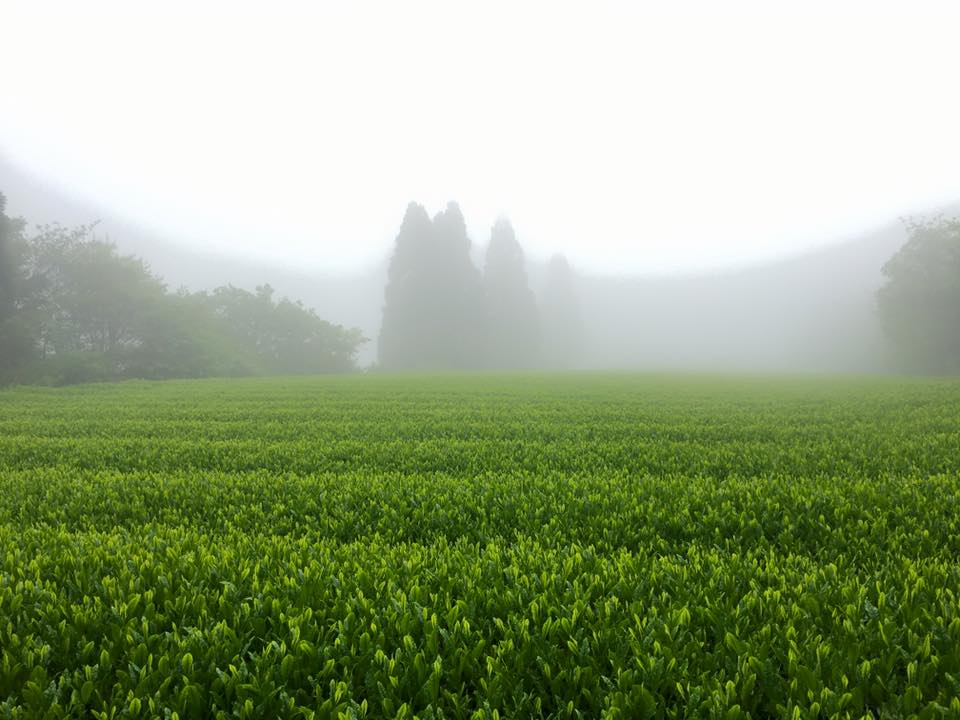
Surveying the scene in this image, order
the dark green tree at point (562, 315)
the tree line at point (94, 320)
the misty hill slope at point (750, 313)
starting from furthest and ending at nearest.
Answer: the misty hill slope at point (750, 313), the dark green tree at point (562, 315), the tree line at point (94, 320)

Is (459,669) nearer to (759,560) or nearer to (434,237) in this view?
(759,560)

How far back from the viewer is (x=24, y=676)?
2283 millimetres

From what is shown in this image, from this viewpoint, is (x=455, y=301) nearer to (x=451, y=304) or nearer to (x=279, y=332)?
(x=451, y=304)

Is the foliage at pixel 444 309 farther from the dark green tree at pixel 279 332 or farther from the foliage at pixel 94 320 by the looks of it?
the foliage at pixel 94 320

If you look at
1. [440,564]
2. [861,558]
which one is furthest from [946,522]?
[440,564]

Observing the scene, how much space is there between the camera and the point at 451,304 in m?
64.0

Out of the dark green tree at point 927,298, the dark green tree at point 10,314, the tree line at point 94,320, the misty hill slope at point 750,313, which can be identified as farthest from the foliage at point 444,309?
the dark green tree at point 927,298

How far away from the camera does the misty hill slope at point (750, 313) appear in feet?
315

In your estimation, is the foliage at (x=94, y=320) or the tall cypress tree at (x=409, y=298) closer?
the foliage at (x=94, y=320)

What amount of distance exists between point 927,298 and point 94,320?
78.3 metres

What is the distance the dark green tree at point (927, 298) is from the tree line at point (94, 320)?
67561mm

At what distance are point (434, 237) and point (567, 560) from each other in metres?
66.5

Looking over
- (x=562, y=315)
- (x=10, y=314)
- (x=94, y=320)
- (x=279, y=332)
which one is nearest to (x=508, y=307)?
(x=562, y=315)

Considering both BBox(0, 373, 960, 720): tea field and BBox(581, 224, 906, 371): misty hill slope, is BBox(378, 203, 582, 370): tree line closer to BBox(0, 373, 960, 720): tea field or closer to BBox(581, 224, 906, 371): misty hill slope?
BBox(581, 224, 906, 371): misty hill slope
